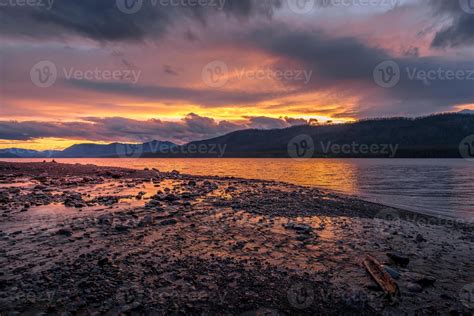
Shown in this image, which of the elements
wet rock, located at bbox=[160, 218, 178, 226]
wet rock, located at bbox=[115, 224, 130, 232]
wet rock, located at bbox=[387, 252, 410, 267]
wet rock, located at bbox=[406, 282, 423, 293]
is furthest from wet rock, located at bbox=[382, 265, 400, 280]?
wet rock, located at bbox=[115, 224, 130, 232]

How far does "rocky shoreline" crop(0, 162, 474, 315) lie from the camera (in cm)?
533

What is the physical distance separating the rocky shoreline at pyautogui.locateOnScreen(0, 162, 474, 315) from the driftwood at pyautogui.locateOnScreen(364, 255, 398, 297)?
21cm

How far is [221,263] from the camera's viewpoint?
7.32 m

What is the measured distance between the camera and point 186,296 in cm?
555

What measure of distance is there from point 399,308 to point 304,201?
1282 centimetres

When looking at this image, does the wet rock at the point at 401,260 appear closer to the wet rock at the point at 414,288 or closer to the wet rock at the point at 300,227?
the wet rock at the point at 414,288

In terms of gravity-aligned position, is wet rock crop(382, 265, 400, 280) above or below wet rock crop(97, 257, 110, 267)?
below

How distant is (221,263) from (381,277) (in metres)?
4.18

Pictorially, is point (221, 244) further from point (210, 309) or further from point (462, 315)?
point (462, 315)

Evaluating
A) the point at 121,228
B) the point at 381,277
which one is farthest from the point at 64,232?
the point at 381,277

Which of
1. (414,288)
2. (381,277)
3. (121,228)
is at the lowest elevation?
(414,288)

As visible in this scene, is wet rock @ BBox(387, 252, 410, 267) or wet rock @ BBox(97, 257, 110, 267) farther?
wet rock @ BBox(387, 252, 410, 267)

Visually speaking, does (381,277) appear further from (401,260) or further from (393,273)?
(401,260)

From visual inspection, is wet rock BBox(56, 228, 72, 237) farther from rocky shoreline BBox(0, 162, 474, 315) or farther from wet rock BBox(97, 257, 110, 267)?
wet rock BBox(97, 257, 110, 267)
